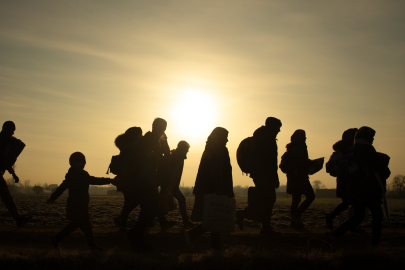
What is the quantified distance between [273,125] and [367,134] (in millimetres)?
2061

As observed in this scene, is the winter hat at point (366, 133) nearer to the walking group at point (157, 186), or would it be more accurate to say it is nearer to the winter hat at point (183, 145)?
the walking group at point (157, 186)

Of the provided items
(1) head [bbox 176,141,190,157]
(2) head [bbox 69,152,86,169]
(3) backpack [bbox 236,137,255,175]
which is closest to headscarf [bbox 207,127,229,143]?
(3) backpack [bbox 236,137,255,175]

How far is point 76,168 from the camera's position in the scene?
19.7 feet

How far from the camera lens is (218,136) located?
242 inches

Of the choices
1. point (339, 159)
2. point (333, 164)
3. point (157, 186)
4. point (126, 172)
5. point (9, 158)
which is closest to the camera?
point (126, 172)

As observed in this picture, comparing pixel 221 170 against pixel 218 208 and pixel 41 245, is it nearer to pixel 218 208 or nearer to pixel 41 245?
pixel 218 208

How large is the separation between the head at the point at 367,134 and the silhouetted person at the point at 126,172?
381 cm

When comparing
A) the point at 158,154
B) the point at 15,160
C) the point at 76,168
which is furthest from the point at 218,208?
the point at 15,160

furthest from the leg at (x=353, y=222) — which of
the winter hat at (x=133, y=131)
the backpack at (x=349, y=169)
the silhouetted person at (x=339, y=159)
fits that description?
the winter hat at (x=133, y=131)

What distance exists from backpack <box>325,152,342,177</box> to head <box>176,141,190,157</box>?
3.24 meters

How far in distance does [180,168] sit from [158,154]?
2.39m

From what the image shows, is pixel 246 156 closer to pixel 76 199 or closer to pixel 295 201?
pixel 295 201

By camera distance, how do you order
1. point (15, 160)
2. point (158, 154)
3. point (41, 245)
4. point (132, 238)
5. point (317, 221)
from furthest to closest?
point (317, 221) → point (15, 160) → point (41, 245) → point (158, 154) → point (132, 238)

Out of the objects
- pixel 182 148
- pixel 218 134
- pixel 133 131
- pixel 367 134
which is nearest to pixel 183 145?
pixel 182 148
